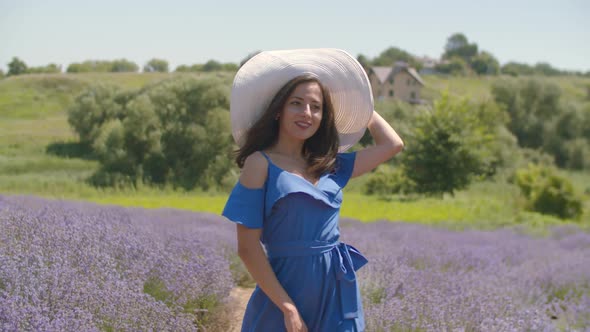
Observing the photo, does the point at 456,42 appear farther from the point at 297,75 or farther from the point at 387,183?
the point at 297,75

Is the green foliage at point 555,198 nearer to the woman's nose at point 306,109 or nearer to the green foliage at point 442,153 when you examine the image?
the green foliage at point 442,153

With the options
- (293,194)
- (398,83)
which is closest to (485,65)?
(398,83)

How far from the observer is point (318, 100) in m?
1.85

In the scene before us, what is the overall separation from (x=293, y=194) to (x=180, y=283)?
1571mm

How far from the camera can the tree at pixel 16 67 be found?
8.36 m

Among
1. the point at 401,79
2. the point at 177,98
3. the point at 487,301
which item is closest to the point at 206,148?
the point at 177,98

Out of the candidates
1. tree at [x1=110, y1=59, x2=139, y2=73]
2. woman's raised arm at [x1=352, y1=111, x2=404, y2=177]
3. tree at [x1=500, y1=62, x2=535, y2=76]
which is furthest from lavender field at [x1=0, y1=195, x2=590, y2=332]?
tree at [x1=500, y1=62, x2=535, y2=76]

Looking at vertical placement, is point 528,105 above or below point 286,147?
below

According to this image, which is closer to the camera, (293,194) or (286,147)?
(293,194)

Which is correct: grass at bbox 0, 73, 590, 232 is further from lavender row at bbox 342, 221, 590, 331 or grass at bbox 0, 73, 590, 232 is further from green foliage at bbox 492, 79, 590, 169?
green foliage at bbox 492, 79, 590, 169

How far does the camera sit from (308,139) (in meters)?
1.99

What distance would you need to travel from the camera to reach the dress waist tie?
175cm

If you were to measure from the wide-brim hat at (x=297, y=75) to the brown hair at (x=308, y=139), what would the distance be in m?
0.04

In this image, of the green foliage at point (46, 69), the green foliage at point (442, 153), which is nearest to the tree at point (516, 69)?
the green foliage at point (442, 153)
